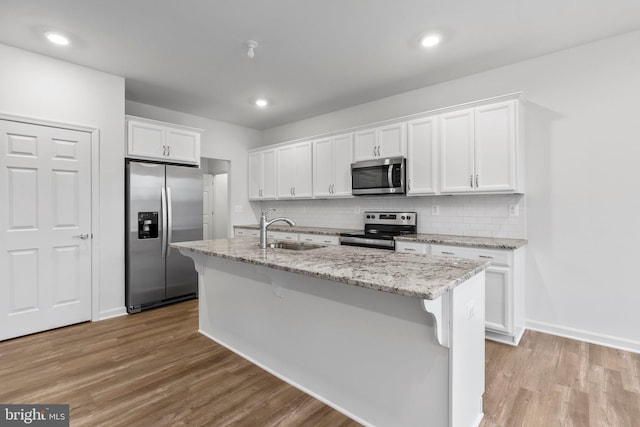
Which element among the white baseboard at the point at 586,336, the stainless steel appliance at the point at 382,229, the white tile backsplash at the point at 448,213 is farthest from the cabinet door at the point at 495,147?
the white baseboard at the point at 586,336

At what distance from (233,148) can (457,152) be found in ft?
12.6

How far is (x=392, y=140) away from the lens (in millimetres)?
3857

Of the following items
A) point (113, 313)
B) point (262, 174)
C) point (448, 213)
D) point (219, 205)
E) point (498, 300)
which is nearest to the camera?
point (498, 300)

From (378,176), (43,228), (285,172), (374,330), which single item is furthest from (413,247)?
(43,228)

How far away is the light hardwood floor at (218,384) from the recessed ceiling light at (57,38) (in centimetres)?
272

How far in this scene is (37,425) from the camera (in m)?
1.80

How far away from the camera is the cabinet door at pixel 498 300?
2.79m

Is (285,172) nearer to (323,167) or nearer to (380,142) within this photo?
(323,167)

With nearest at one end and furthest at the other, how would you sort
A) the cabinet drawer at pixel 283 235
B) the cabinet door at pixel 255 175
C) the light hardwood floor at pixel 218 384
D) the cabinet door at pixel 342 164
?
the light hardwood floor at pixel 218 384 → the cabinet door at pixel 342 164 → the cabinet drawer at pixel 283 235 → the cabinet door at pixel 255 175

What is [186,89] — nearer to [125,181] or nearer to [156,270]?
[125,181]

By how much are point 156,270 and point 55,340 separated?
1.15 m

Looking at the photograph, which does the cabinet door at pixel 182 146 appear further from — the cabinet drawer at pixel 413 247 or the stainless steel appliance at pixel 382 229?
the cabinet drawer at pixel 413 247

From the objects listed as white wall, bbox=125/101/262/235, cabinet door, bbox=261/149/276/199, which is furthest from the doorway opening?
cabinet door, bbox=261/149/276/199

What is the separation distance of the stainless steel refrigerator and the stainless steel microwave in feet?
7.02
